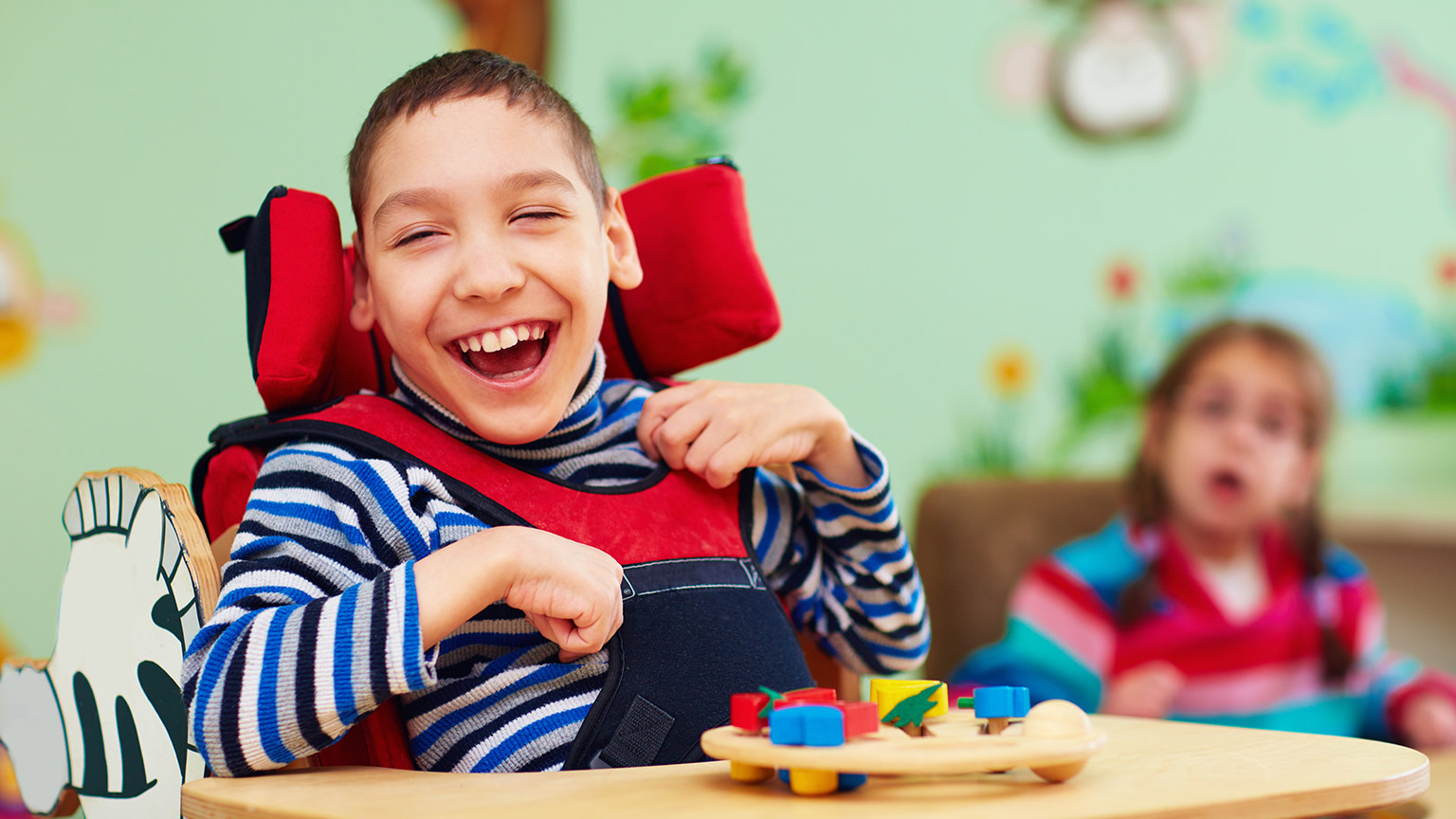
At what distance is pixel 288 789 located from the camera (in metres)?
0.55

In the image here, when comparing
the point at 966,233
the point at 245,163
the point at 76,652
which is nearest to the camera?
the point at 76,652

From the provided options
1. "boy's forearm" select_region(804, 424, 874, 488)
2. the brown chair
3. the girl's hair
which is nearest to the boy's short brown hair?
"boy's forearm" select_region(804, 424, 874, 488)

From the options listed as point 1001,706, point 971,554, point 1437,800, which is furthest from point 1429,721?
point 1001,706

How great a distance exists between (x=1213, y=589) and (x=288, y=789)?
150 centimetres

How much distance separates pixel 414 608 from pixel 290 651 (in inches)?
2.4

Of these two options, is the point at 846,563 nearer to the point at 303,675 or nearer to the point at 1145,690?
the point at 303,675

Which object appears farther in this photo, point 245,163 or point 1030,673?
point 1030,673

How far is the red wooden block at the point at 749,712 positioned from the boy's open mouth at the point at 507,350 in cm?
29

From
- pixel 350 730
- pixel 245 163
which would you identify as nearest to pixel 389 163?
pixel 350 730

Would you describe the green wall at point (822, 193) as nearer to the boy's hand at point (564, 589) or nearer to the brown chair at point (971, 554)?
the brown chair at point (971, 554)

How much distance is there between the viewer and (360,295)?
0.80m

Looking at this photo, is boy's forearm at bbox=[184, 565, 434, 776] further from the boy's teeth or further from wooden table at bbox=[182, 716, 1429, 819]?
the boy's teeth

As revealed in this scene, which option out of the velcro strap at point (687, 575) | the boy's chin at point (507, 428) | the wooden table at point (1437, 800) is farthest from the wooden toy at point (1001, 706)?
the wooden table at point (1437, 800)

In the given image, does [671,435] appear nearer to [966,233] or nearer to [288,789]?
[288,789]
